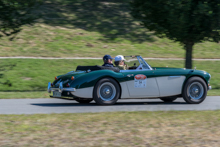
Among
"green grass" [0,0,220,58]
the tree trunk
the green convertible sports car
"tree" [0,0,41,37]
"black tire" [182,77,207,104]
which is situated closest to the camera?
the green convertible sports car

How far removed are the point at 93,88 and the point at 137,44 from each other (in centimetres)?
1589

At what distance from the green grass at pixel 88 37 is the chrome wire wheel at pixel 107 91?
1177 cm

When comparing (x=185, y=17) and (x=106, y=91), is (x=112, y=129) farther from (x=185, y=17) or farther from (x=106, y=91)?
(x=185, y=17)

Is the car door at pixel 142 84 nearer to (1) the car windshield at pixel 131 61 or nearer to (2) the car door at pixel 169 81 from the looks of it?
(2) the car door at pixel 169 81

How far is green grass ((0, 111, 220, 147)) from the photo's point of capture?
16.8 feet

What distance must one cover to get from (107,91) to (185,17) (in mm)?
5344

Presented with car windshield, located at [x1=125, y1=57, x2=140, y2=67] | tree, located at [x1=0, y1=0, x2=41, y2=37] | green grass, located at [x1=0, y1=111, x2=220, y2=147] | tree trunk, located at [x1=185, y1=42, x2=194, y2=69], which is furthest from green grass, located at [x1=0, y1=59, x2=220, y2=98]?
green grass, located at [x1=0, y1=111, x2=220, y2=147]

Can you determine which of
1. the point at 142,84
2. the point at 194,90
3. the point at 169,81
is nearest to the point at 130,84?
the point at 142,84

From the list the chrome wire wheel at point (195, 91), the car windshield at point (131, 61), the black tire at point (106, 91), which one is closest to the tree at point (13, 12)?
the car windshield at point (131, 61)

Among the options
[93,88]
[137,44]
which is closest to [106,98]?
[93,88]

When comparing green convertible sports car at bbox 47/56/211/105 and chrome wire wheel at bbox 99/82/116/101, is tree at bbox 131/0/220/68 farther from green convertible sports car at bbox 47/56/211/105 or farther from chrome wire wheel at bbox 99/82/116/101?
chrome wire wheel at bbox 99/82/116/101

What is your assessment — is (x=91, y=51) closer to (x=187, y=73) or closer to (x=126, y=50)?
(x=126, y=50)

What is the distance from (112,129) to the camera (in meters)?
5.86

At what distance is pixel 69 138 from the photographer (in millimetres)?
5242
